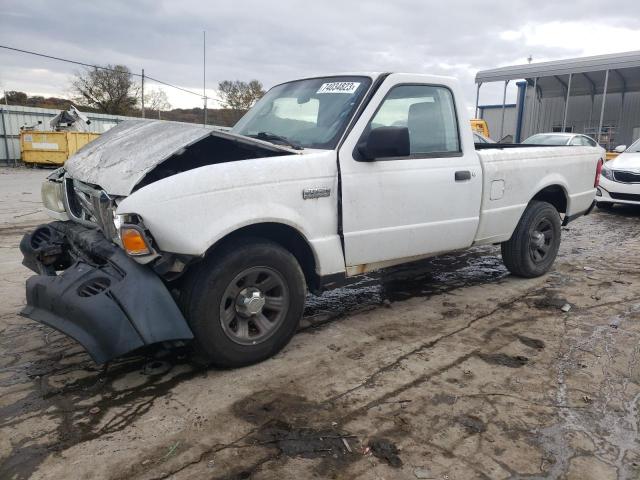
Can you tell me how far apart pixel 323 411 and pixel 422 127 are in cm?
251

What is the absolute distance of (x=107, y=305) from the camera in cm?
273

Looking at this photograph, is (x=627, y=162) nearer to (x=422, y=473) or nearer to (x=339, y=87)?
(x=339, y=87)

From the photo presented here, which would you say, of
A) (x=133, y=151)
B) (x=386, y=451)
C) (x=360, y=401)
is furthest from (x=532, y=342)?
(x=133, y=151)

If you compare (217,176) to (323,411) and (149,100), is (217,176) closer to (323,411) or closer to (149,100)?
(323,411)

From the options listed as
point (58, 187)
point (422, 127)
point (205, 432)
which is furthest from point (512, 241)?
point (58, 187)

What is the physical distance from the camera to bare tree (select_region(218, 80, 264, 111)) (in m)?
41.2

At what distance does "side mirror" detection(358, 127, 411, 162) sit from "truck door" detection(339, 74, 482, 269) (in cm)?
5

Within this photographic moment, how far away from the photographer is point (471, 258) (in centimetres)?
651

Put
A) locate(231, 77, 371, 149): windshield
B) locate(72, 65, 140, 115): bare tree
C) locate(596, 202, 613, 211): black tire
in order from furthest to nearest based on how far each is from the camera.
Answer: locate(72, 65, 140, 115): bare tree → locate(596, 202, 613, 211): black tire → locate(231, 77, 371, 149): windshield

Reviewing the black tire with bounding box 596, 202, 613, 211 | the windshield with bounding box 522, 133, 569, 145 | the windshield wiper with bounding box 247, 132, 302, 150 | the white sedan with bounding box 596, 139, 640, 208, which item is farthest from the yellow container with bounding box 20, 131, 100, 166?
the windshield wiper with bounding box 247, 132, 302, 150

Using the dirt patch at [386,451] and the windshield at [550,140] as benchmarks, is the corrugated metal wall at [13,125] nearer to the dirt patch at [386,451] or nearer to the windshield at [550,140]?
the windshield at [550,140]

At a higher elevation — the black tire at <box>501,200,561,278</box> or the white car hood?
the white car hood

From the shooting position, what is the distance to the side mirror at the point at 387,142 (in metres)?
3.43

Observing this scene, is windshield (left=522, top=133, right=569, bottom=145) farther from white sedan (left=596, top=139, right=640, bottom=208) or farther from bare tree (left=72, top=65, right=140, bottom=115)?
bare tree (left=72, top=65, right=140, bottom=115)
